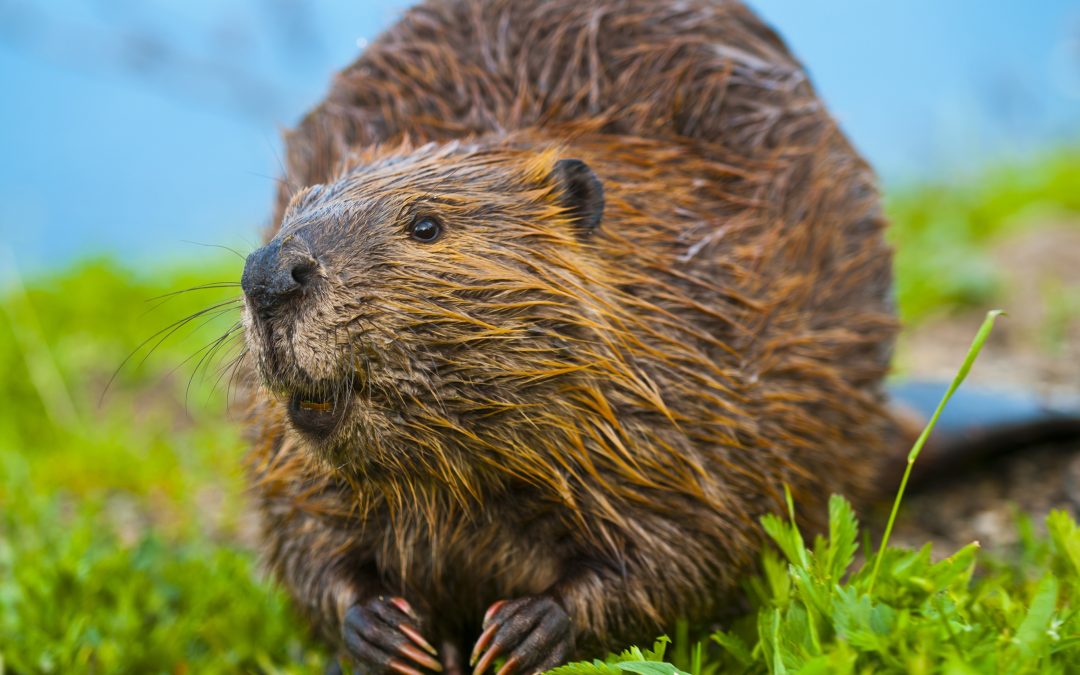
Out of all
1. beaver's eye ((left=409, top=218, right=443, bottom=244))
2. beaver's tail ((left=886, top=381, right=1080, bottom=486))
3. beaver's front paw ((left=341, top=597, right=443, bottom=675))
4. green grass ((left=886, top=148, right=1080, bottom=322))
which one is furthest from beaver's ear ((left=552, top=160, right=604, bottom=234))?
green grass ((left=886, top=148, right=1080, bottom=322))

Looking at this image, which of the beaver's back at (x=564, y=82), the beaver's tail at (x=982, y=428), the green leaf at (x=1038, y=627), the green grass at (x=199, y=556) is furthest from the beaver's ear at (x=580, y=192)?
the beaver's tail at (x=982, y=428)

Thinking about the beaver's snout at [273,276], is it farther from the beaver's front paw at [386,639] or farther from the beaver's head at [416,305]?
the beaver's front paw at [386,639]

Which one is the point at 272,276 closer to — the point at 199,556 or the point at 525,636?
the point at 525,636

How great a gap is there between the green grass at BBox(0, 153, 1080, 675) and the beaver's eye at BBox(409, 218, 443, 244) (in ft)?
2.32

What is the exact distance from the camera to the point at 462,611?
2.03 m

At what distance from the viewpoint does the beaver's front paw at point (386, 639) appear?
1857 millimetres

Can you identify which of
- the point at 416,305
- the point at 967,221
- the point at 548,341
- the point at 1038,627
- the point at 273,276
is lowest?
the point at 967,221

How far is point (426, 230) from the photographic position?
1.82 meters

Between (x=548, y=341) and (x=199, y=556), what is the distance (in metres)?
1.44

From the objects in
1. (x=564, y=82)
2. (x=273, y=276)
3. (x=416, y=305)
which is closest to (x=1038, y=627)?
(x=416, y=305)

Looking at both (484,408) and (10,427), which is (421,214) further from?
(10,427)

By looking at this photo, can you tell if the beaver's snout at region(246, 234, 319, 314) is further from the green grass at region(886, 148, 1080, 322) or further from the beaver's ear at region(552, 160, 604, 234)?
the green grass at region(886, 148, 1080, 322)

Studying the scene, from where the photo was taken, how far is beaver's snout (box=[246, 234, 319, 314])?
5.29 feet

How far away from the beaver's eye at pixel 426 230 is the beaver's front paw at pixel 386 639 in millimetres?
613
